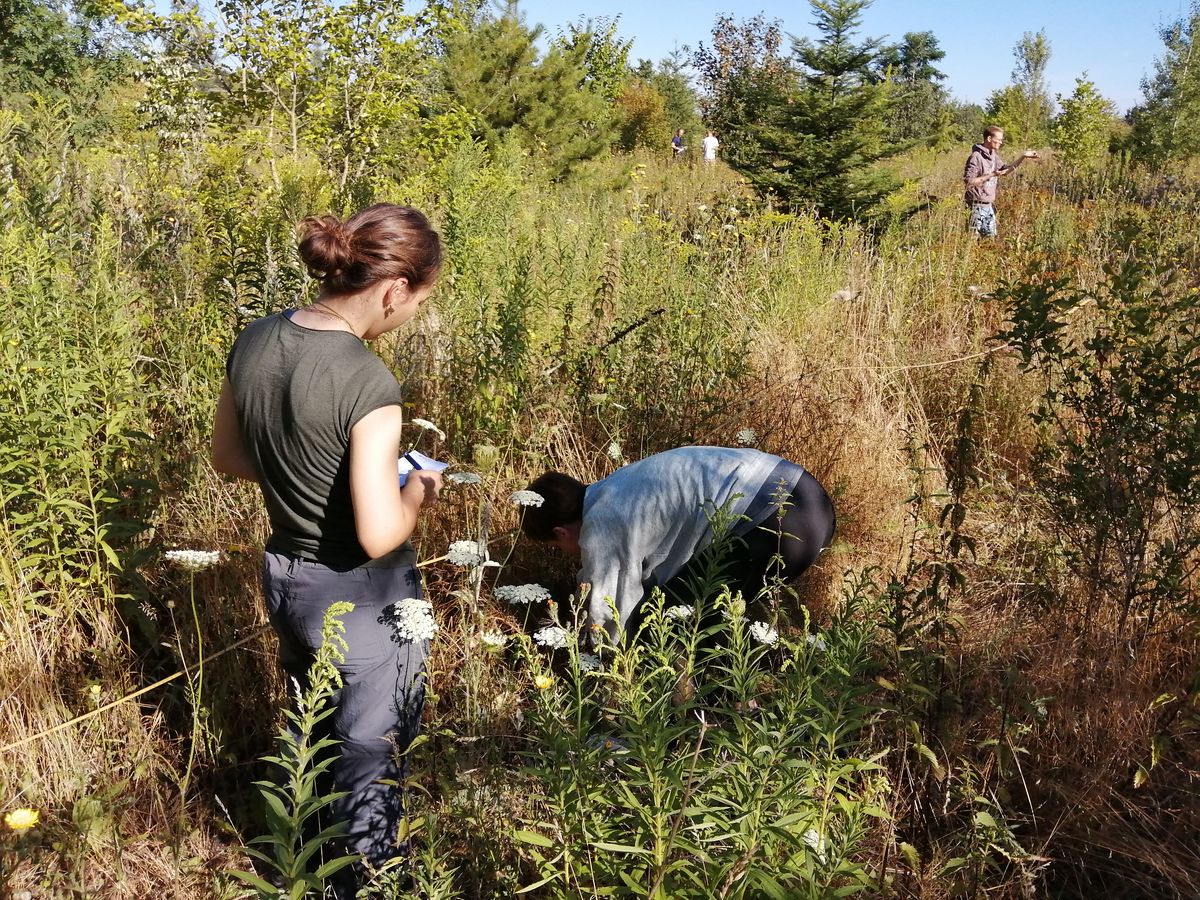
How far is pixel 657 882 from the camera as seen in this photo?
5.16 feet

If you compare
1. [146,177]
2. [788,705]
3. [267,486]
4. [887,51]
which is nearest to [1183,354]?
[788,705]

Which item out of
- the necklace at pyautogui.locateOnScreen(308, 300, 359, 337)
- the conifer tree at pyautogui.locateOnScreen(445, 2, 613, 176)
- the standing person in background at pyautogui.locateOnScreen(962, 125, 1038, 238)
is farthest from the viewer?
the conifer tree at pyautogui.locateOnScreen(445, 2, 613, 176)

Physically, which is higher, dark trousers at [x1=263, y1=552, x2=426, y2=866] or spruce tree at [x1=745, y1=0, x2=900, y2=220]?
spruce tree at [x1=745, y1=0, x2=900, y2=220]

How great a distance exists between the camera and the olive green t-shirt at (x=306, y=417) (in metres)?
1.98

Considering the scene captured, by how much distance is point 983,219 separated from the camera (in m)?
9.44

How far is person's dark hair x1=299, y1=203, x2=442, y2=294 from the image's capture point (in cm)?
202

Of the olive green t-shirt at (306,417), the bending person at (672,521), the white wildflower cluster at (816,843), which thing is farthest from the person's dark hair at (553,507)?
the white wildflower cluster at (816,843)

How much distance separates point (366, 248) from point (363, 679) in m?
1.01

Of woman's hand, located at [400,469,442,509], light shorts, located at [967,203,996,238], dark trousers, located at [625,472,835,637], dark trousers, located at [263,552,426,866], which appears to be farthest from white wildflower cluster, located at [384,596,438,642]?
light shorts, located at [967,203,996,238]

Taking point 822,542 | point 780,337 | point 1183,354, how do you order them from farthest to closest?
point 780,337 < point 822,542 < point 1183,354

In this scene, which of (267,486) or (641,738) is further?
(267,486)

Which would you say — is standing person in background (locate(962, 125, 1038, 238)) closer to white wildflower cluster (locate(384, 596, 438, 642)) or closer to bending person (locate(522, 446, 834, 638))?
bending person (locate(522, 446, 834, 638))

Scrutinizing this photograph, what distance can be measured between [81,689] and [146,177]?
4.39m

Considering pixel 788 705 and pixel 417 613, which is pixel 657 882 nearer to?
pixel 788 705
